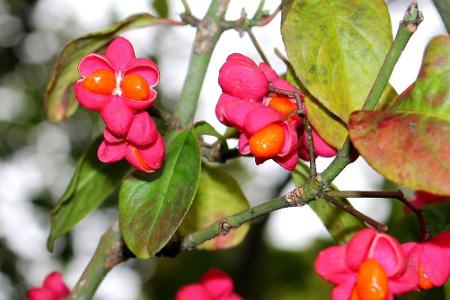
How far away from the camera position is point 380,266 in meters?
0.68

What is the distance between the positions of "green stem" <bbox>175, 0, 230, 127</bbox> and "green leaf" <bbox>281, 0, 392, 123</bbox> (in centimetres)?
18

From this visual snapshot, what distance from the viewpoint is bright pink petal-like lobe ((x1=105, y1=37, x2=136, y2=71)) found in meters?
0.80

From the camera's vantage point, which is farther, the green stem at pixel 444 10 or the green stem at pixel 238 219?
the green stem at pixel 444 10

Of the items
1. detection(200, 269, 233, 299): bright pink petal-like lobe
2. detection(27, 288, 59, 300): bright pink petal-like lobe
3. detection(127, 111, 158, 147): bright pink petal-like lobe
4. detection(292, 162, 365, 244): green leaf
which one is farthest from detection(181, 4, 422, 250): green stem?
detection(27, 288, 59, 300): bright pink petal-like lobe

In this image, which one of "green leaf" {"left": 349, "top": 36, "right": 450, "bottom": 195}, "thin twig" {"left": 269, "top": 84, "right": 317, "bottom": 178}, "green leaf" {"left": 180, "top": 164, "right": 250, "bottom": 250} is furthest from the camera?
"green leaf" {"left": 180, "top": 164, "right": 250, "bottom": 250}

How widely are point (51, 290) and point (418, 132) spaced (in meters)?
0.75

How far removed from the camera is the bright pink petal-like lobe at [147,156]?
82cm

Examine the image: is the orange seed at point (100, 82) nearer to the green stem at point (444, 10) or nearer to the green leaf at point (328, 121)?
the green leaf at point (328, 121)

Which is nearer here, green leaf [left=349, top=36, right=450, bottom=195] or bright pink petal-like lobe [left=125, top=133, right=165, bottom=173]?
green leaf [left=349, top=36, right=450, bottom=195]

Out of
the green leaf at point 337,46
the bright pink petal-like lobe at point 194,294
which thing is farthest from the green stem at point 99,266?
the green leaf at point 337,46

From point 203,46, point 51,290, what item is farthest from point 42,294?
point 203,46

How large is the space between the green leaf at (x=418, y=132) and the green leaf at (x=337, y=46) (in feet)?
0.55

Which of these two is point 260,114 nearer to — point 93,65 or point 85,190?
point 93,65

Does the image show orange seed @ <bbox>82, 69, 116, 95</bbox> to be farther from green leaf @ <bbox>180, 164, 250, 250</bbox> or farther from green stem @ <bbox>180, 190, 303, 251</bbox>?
green leaf @ <bbox>180, 164, 250, 250</bbox>
